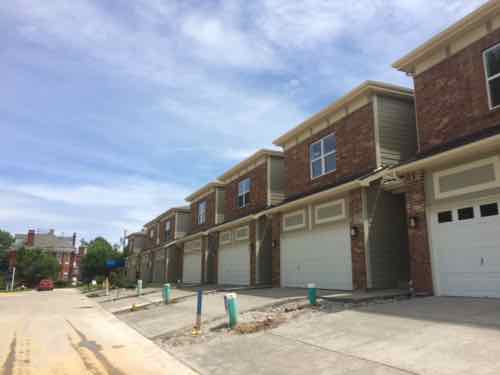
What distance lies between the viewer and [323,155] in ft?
60.8

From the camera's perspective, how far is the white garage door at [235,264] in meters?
23.8

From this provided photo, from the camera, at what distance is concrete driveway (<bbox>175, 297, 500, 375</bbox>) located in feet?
20.4

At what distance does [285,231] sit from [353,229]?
5.15 m

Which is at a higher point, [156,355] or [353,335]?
[353,335]

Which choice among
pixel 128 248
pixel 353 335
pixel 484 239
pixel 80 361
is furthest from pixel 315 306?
pixel 128 248

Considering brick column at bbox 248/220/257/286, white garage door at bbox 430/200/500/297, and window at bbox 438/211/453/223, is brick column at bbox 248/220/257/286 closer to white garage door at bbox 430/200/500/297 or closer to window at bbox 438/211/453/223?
white garage door at bbox 430/200/500/297

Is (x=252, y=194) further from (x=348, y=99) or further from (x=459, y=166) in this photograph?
(x=459, y=166)

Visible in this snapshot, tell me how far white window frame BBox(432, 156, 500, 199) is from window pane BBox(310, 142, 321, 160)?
7.29 m

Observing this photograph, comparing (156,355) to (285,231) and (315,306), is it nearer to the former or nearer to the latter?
(315,306)

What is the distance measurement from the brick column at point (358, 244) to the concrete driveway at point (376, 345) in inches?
153

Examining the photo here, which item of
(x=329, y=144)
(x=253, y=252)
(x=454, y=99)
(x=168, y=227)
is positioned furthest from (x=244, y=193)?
(x=168, y=227)

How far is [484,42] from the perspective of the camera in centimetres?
1181

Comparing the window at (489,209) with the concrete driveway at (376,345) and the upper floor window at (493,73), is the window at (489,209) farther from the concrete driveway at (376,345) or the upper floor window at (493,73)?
the upper floor window at (493,73)

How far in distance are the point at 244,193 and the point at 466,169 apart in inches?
652
